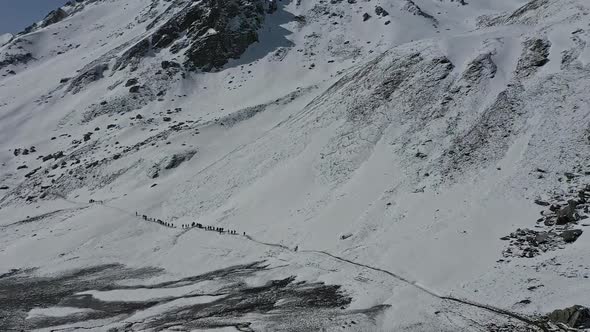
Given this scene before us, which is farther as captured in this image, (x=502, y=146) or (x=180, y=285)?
(x=502, y=146)

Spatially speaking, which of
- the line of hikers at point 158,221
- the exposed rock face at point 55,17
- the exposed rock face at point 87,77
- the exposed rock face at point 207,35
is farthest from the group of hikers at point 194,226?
the exposed rock face at point 55,17

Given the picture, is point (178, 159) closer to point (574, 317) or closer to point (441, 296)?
point (441, 296)

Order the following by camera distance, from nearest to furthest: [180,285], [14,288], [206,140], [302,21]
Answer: [180,285]
[14,288]
[206,140]
[302,21]

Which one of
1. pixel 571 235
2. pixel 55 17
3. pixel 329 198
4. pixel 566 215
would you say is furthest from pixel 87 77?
pixel 571 235

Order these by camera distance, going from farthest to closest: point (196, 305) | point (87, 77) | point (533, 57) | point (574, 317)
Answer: point (87, 77)
point (533, 57)
point (196, 305)
point (574, 317)

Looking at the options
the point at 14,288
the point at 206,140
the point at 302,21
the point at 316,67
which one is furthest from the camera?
the point at 302,21

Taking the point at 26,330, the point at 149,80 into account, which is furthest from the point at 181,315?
the point at 149,80

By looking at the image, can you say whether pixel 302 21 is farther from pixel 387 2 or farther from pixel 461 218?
pixel 461 218
